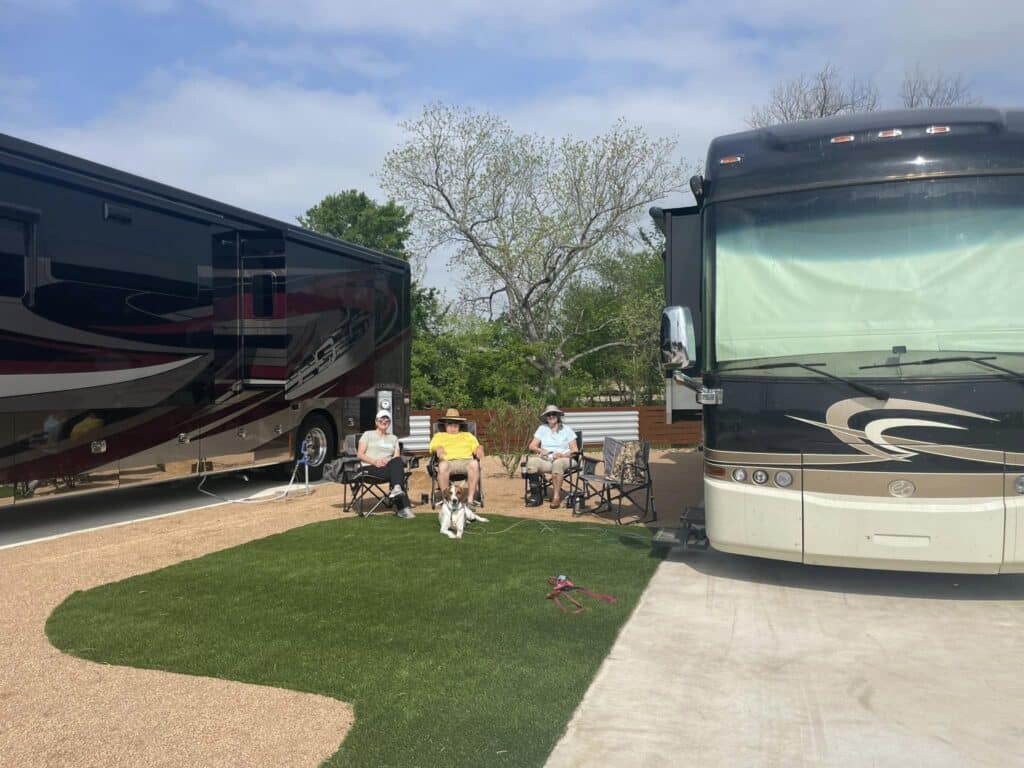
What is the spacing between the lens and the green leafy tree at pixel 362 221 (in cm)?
3328

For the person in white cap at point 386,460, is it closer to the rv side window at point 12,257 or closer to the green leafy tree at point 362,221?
the rv side window at point 12,257

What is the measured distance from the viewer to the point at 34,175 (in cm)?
675

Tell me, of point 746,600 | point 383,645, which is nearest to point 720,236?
point 746,600

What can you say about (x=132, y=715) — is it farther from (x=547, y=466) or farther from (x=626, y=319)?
(x=626, y=319)

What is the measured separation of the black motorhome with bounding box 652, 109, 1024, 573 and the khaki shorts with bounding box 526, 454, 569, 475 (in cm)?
365

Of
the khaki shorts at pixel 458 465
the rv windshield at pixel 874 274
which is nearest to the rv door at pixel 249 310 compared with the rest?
the khaki shorts at pixel 458 465

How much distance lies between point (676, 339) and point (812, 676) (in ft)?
7.01

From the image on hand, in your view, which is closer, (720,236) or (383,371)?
(720,236)

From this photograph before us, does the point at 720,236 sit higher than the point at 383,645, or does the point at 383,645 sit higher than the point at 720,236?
the point at 720,236

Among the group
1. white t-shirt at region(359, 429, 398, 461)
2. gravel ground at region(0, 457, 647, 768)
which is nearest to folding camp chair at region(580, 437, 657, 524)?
white t-shirt at region(359, 429, 398, 461)

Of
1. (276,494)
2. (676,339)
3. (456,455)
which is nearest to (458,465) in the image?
(456,455)

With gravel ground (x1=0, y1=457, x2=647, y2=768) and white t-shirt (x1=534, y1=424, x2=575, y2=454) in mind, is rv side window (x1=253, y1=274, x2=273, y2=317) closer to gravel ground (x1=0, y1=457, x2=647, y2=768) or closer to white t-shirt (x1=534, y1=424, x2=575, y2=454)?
white t-shirt (x1=534, y1=424, x2=575, y2=454)

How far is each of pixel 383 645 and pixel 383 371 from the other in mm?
8243

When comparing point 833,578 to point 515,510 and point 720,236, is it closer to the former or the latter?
point 720,236
